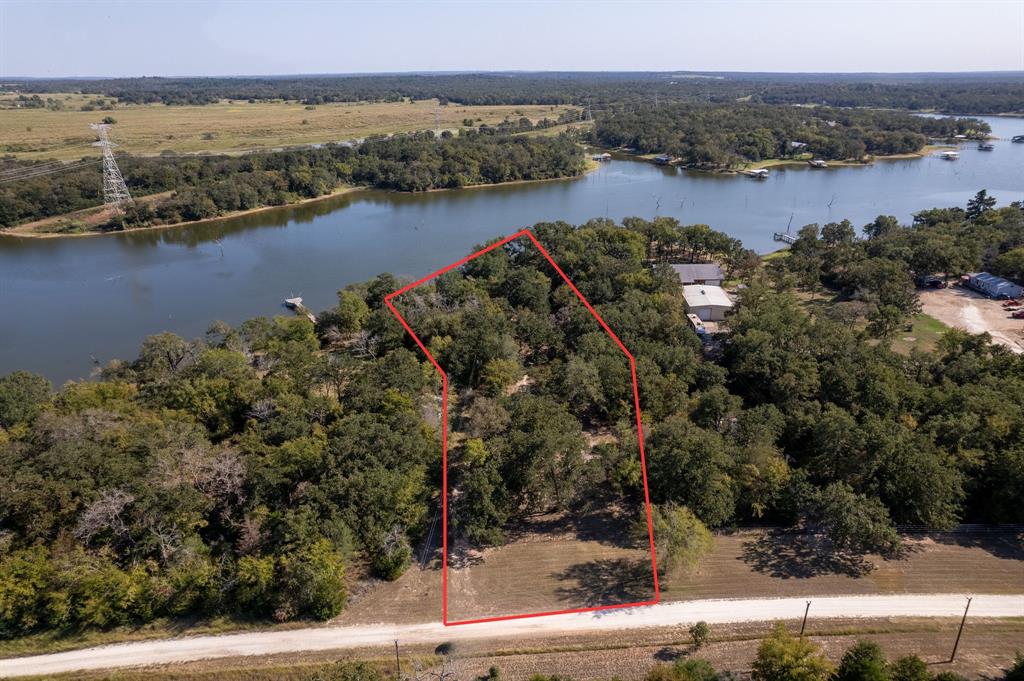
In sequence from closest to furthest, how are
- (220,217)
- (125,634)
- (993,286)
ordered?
(125,634), (993,286), (220,217)

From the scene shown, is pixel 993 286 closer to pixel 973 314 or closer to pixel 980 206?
pixel 973 314

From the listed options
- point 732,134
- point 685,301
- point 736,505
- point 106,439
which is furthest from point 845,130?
point 106,439

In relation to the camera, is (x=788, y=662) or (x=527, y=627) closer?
(x=788, y=662)

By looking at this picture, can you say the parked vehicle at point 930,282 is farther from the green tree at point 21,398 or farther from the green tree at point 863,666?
the green tree at point 21,398

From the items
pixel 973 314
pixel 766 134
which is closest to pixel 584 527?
pixel 973 314

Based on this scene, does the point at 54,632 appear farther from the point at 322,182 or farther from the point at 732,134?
the point at 732,134

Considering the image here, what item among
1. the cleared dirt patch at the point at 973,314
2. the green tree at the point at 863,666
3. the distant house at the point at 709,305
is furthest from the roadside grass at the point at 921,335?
the green tree at the point at 863,666
